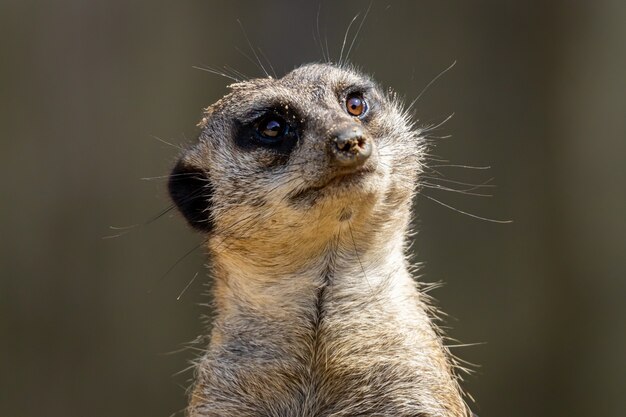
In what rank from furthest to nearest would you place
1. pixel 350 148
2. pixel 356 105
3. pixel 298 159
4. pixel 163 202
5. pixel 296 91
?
1. pixel 163 202
2. pixel 356 105
3. pixel 296 91
4. pixel 298 159
5. pixel 350 148

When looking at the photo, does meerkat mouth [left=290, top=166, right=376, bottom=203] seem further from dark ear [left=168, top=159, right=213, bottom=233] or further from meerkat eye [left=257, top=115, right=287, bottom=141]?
dark ear [left=168, top=159, right=213, bottom=233]

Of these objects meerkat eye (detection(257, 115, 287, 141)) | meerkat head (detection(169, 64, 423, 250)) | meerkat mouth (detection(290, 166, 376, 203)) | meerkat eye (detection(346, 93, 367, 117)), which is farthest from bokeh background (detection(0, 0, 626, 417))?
meerkat mouth (detection(290, 166, 376, 203))

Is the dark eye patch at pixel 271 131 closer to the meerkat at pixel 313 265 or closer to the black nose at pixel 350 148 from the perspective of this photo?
the meerkat at pixel 313 265

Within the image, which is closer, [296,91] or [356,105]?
[296,91]

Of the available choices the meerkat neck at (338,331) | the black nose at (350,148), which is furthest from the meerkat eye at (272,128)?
the meerkat neck at (338,331)

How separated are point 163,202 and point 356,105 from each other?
3.30 meters

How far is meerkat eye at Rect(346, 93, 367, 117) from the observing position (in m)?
3.59

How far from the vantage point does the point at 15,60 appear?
667 cm

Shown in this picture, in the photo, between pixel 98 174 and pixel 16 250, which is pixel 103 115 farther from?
pixel 16 250

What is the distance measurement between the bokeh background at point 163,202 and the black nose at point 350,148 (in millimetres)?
3641

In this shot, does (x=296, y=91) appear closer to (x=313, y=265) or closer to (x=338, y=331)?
(x=313, y=265)

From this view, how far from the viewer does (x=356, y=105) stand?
362 centimetres

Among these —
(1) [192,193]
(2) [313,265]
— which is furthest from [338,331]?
(1) [192,193]

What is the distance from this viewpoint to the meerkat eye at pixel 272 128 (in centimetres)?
333
